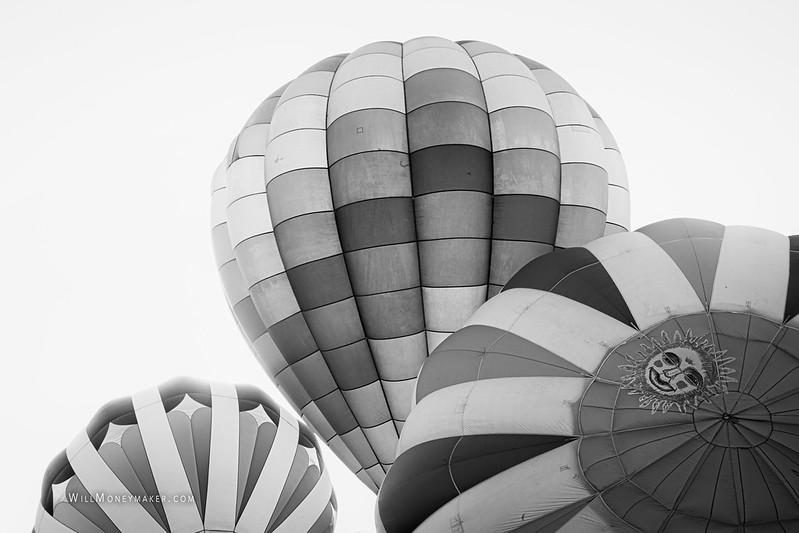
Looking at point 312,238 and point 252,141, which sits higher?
point 252,141

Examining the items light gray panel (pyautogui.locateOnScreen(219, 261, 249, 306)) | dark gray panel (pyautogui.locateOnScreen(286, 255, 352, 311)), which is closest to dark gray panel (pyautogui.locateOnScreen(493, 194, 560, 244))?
dark gray panel (pyautogui.locateOnScreen(286, 255, 352, 311))

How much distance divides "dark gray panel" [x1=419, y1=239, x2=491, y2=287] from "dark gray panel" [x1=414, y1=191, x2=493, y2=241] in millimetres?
53

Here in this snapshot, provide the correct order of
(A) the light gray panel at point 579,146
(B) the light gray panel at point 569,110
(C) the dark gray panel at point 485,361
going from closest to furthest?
1. (C) the dark gray panel at point 485,361
2. (A) the light gray panel at point 579,146
3. (B) the light gray panel at point 569,110

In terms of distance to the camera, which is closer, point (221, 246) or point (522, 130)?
point (522, 130)

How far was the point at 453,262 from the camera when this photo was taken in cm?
547

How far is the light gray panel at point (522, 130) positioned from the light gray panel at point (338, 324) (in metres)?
1.47

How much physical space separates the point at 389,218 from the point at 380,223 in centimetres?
7

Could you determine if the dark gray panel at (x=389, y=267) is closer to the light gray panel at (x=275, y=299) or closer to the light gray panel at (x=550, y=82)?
the light gray panel at (x=275, y=299)

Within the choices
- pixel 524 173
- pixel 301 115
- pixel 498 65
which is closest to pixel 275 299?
pixel 301 115

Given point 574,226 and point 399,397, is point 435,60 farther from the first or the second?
point 399,397

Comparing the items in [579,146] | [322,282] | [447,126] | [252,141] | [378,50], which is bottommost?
[322,282]

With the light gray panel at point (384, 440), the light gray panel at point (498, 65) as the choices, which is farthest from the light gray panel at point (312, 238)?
the light gray panel at point (498, 65)

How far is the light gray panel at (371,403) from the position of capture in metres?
Result: 5.65

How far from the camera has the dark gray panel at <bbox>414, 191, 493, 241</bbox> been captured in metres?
5.47
